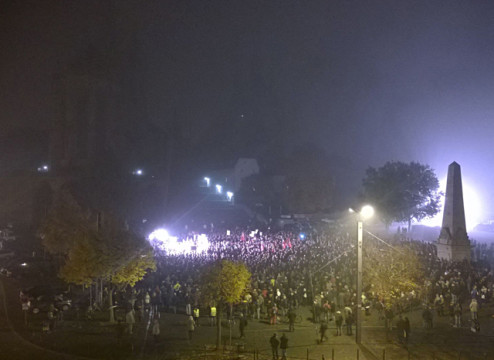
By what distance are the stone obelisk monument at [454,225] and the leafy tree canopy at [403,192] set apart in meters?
26.8

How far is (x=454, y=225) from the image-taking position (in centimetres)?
2847

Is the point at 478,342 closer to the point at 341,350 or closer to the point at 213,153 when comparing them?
the point at 341,350

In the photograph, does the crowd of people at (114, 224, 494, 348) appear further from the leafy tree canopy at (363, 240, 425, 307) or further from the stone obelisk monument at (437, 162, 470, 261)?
the stone obelisk monument at (437, 162, 470, 261)

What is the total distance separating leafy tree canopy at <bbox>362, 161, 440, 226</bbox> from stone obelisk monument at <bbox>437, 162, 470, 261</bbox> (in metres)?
26.8

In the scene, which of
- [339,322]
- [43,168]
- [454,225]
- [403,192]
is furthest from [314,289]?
[43,168]

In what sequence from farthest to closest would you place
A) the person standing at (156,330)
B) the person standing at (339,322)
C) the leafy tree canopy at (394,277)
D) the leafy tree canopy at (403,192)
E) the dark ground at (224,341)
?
the leafy tree canopy at (403,192), the leafy tree canopy at (394,277), the person standing at (339,322), the person standing at (156,330), the dark ground at (224,341)

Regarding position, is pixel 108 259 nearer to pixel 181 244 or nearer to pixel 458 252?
pixel 181 244

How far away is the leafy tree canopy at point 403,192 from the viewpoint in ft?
183

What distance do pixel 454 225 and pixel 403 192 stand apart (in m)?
28.6

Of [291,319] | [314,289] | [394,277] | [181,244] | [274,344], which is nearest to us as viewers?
[274,344]

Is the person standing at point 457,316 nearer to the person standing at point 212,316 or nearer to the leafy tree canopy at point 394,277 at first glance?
the leafy tree canopy at point 394,277

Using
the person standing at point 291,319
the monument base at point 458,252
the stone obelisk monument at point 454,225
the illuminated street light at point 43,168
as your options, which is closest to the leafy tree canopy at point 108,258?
the person standing at point 291,319

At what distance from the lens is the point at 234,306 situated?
20938 millimetres

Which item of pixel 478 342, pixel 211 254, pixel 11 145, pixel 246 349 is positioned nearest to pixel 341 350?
pixel 246 349
